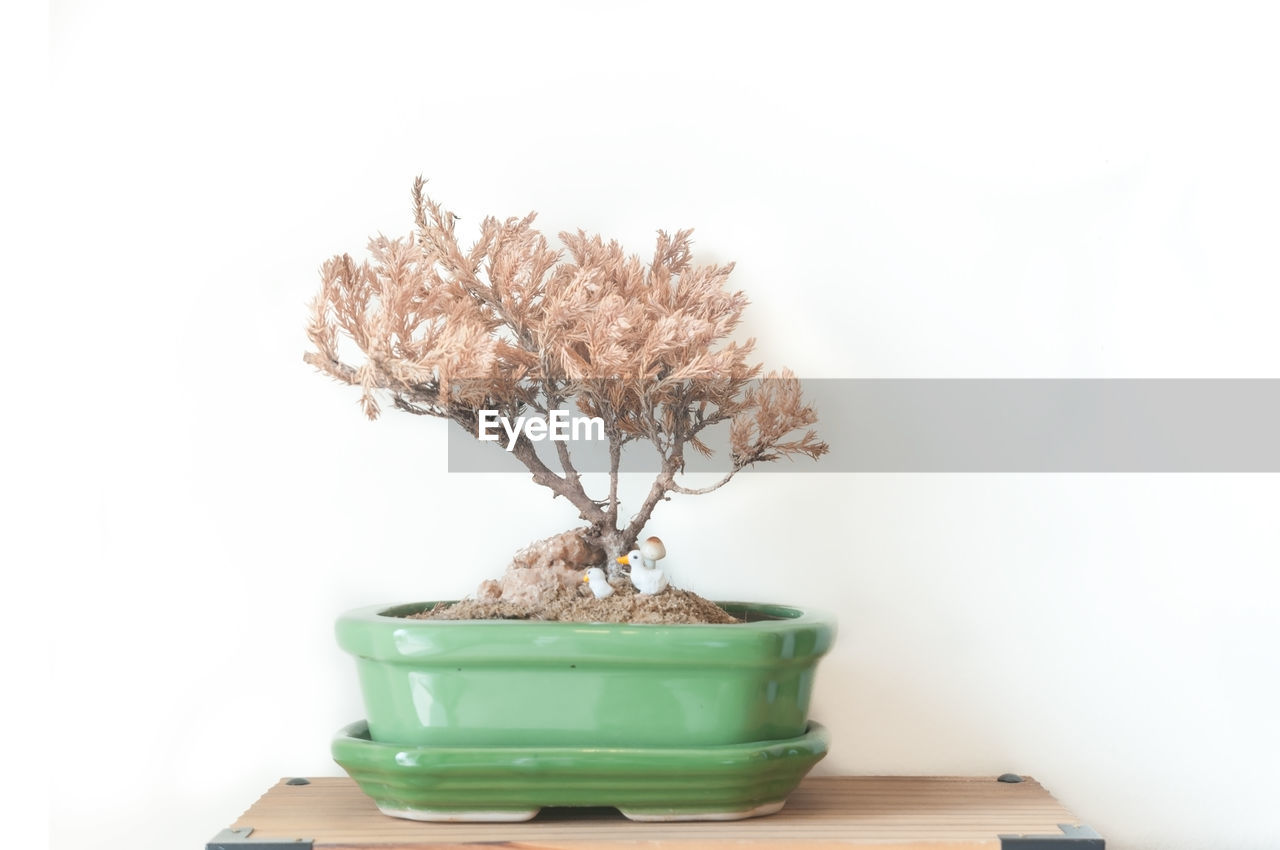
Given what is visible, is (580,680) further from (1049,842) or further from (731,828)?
(1049,842)

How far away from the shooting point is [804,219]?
1.04 m

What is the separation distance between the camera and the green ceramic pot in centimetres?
79

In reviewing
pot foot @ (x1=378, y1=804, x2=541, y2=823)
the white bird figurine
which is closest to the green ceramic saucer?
pot foot @ (x1=378, y1=804, x2=541, y2=823)

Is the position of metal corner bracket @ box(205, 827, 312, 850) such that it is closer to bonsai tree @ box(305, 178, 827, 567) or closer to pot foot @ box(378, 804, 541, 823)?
pot foot @ box(378, 804, 541, 823)

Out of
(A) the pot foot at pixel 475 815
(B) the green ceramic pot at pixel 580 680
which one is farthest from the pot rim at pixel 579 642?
(A) the pot foot at pixel 475 815

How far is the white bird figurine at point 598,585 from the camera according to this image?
854 mm

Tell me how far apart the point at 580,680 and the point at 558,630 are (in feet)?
0.14

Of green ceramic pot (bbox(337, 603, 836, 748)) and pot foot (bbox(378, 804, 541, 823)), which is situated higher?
green ceramic pot (bbox(337, 603, 836, 748))

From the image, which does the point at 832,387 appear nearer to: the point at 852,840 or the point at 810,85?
the point at 810,85

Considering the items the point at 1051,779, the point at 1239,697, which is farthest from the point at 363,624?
the point at 1239,697

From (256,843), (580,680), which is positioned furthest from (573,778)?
(256,843)

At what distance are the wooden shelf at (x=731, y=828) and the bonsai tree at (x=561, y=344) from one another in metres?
0.23

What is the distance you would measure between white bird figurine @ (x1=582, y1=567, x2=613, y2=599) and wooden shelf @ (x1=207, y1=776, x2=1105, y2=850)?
17cm

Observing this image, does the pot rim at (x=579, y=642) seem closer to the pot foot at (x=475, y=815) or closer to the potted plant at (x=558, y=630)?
the potted plant at (x=558, y=630)
